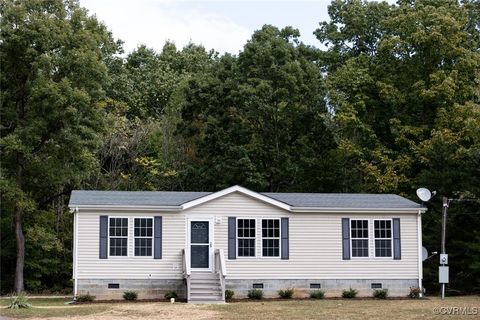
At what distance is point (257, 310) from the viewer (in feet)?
72.1

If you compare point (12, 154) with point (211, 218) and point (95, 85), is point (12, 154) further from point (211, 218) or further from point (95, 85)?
point (211, 218)

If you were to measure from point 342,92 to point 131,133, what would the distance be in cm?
1090

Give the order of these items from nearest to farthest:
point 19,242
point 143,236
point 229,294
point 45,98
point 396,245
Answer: point 229,294, point 143,236, point 396,245, point 45,98, point 19,242

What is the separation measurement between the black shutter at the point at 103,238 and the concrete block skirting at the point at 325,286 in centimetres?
423

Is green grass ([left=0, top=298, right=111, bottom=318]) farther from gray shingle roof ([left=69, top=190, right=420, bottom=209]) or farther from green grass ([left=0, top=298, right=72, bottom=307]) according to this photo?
gray shingle roof ([left=69, top=190, right=420, bottom=209])

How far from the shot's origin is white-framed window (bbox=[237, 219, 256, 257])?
27125 mm

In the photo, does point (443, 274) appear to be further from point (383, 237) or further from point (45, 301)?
point (45, 301)

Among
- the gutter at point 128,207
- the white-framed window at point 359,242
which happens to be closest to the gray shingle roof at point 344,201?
the white-framed window at point 359,242

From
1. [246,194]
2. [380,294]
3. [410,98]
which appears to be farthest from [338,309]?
[410,98]

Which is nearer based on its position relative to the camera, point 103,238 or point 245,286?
point 103,238

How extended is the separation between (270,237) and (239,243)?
1111 millimetres

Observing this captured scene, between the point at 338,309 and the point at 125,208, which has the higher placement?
the point at 125,208

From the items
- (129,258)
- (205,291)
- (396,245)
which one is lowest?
(205,291)

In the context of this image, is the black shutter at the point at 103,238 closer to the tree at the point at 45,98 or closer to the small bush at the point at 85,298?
the small bush at the point at 85,298
